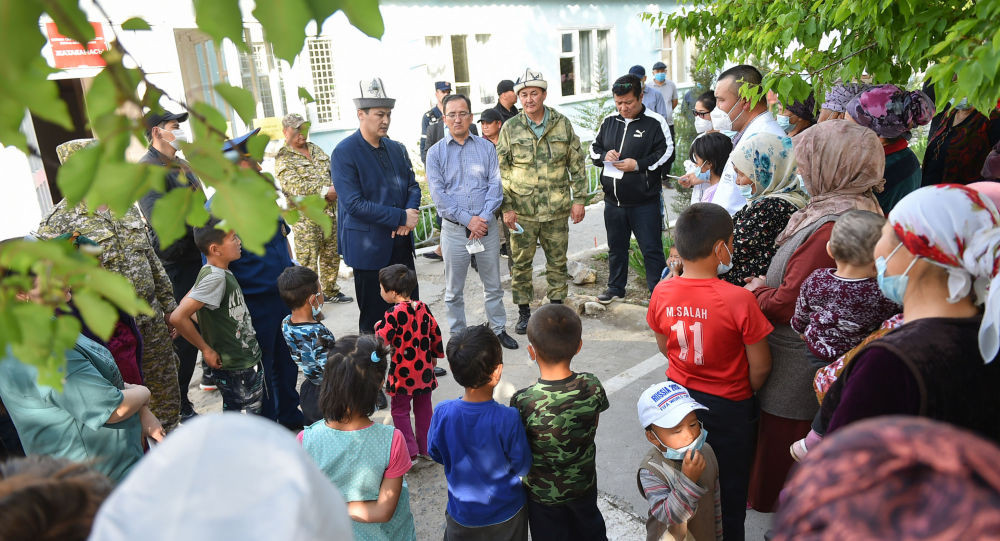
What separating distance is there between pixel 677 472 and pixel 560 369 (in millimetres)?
579

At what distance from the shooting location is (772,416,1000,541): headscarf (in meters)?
0.82

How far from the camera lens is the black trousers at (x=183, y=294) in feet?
14.6

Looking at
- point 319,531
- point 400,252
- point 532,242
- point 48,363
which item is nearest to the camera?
point 319,531

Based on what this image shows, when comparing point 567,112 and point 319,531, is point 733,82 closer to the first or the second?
point 319,531

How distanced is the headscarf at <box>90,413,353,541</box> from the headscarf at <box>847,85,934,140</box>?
383cm

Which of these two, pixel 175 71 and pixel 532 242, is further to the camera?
pixel 175 71

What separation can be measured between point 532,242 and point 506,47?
9222 millimetres

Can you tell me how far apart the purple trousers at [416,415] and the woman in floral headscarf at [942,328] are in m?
2.42

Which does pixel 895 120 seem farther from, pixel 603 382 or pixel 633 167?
pixel 603 382

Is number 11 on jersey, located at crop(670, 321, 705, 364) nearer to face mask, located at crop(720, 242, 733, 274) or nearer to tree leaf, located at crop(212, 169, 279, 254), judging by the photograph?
face mask, located at crop(720, 242, 733, 274)

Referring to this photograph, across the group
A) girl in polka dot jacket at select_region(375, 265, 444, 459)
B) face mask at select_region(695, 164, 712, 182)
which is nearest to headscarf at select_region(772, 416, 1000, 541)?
girl in polka dot jacket at select_region(375, 265, 444, 459)

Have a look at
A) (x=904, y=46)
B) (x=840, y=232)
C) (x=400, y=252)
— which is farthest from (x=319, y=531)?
(x=400, y=252)

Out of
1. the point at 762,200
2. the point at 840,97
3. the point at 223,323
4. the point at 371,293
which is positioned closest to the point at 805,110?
the point at 840,97

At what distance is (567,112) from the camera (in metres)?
15.1
